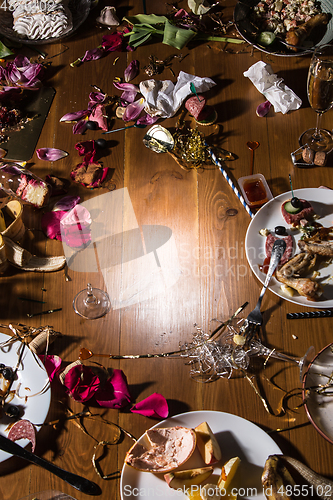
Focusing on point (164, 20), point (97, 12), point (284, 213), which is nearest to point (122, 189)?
point (284, 213)

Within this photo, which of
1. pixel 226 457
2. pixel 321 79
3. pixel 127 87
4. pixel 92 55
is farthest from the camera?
pixel 92 55

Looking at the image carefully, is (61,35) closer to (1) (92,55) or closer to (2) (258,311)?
(1) (92,55)

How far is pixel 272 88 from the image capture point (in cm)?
150

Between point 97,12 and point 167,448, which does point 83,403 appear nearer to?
A: point 167,448

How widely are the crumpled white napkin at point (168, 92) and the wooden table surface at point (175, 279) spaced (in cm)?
4

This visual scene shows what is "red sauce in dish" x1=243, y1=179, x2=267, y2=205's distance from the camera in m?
1.30

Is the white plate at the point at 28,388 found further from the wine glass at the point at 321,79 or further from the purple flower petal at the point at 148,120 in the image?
the wine glass at the point at 321,79

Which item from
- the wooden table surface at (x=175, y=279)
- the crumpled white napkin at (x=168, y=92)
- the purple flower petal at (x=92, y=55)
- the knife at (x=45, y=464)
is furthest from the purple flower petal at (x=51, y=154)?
the knife at (x=45, y=464)

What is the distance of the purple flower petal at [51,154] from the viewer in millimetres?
1492

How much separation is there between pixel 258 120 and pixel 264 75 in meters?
0.20

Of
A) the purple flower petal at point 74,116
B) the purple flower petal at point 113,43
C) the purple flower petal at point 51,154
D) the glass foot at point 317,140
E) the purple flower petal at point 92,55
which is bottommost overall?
the glass foot at point 317,140

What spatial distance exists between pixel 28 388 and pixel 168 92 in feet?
3.95

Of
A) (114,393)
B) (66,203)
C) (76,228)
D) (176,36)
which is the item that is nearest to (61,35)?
(176,36)

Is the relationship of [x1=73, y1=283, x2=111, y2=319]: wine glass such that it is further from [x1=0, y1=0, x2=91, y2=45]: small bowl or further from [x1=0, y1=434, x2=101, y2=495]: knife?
[x1=0, y1=0, x2=91, y2=45]: small bowl
